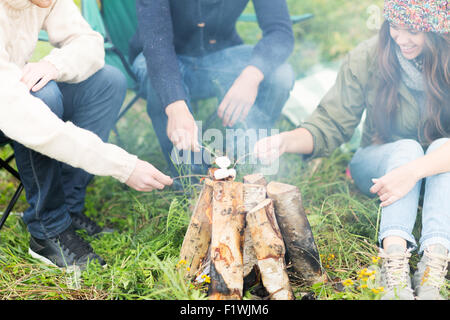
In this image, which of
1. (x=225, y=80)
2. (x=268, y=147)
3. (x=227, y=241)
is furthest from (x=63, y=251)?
(x=225, y=80)

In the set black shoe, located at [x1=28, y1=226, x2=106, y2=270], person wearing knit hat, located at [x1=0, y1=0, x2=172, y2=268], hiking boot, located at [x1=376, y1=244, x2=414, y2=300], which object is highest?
person wearing knit hat, located at [x1=0, y1=0, x2=172, y2=268]

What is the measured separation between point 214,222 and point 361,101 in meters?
1.17

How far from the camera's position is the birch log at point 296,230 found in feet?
5.74

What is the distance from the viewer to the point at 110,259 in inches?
85.7

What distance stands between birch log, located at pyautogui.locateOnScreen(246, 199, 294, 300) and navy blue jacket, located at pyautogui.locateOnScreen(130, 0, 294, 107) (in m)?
0.88

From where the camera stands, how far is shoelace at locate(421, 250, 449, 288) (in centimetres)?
172

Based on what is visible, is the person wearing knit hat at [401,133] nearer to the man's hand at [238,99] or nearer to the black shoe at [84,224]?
the man's hand at [238,99]

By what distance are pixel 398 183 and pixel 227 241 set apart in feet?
2.75

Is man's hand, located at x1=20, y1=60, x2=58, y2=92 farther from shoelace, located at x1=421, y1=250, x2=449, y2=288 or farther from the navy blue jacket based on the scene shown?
shoelace, located at x1=421, y1=250, x2=449, y2=288

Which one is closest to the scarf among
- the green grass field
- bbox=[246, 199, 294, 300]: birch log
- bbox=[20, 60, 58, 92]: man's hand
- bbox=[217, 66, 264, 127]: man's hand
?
the green grass field

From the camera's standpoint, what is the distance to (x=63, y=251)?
80.6 inches

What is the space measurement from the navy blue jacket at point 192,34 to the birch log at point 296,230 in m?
0.85
